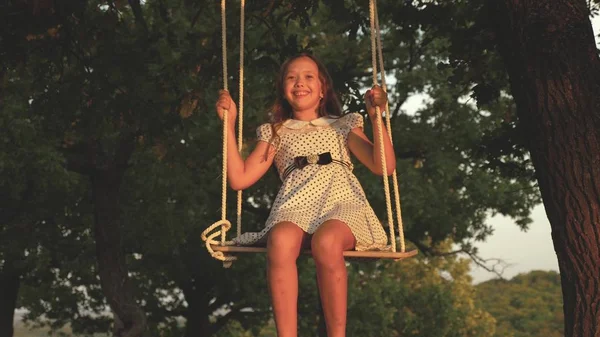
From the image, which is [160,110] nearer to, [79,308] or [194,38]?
[194,38]

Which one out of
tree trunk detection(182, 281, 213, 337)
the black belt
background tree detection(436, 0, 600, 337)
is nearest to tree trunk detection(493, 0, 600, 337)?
background tree detection(436, 0, 600, 337)

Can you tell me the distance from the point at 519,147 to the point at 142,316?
8.23m

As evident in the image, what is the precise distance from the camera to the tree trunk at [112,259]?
14.3 m

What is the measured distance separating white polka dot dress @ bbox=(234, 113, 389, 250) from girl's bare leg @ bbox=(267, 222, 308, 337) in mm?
198

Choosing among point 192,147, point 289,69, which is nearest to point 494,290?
point 192,147

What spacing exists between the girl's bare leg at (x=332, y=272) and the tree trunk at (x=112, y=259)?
35.2 feet

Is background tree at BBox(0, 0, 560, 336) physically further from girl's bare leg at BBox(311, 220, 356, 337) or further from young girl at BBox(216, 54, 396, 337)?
girl's bare leg at BBox(311, 220, 356, 337)

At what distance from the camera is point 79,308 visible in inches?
765

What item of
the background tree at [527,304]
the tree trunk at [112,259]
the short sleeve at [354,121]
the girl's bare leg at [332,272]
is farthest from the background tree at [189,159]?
the background tree at [527,304]

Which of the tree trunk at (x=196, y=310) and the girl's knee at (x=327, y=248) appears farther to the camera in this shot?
the tree trunk at (x=196, y=310)

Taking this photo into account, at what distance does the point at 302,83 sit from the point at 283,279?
1294 millimetres

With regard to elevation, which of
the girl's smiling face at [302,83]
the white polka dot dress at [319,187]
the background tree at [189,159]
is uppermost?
the background tree at [189,159]

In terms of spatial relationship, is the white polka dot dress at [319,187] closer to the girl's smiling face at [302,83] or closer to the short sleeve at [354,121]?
the short sleeve at [354,121]

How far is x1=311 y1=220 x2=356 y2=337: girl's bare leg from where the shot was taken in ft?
13.0
